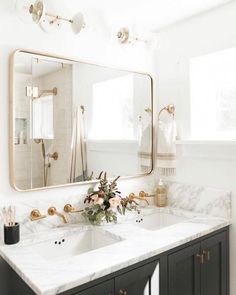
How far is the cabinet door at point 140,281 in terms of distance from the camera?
132cm

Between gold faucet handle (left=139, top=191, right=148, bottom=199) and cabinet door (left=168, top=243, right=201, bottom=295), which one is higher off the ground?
gold faucet handle (left=139, top=191, right=148, bottom=199)

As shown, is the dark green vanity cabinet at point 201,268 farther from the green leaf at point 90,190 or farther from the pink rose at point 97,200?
the green leaf at point 90,190

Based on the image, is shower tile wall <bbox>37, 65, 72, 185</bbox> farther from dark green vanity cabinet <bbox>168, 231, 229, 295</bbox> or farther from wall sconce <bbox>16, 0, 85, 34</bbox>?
dark green vanity cabinet <bbox>168, 231, 229, 295</bbox>

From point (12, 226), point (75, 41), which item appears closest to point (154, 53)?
point (75, 41)

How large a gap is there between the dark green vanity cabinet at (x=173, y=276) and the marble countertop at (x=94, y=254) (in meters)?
0.04

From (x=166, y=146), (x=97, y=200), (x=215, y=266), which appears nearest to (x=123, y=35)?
(x=166, y=146)

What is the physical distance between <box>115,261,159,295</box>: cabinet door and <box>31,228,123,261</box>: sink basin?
245 mm

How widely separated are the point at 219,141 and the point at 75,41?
44.8 inches

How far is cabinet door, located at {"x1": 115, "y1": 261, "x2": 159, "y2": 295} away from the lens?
1318 mm

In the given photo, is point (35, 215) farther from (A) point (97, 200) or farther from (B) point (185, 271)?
(B) point (185, 271)

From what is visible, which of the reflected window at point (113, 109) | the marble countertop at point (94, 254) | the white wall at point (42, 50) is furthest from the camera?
the reflected window at point (113, 109)

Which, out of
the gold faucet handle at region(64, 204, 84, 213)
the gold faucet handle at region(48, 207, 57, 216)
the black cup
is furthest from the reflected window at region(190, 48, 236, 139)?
the black cup

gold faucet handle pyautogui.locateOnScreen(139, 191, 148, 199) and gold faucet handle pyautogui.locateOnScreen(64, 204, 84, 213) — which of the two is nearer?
gold faucet handle pyautogui.locateOnScreen(64, 204, 84, 213)

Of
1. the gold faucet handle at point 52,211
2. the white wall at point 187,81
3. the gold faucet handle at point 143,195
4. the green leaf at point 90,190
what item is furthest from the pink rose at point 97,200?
the white wall at point 187,81
